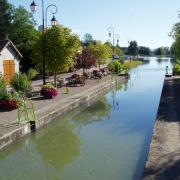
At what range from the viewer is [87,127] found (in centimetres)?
1925

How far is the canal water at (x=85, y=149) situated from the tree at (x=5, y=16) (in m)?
42.3

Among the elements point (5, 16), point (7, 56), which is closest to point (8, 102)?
point (7, 56)

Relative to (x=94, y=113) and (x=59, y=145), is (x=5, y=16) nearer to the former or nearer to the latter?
(x=94, y=113)

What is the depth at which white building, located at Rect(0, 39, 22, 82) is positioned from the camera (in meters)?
33.4

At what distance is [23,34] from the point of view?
59.8 metres

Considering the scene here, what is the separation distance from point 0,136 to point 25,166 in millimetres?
2138

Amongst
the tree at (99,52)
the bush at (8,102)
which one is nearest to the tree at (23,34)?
the tree at (99,52)

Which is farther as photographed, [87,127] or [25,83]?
[25,83]

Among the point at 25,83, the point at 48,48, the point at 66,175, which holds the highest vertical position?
the point at 48,48

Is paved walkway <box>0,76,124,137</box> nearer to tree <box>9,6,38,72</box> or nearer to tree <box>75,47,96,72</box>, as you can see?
tree <box>75,47,96,72</box>

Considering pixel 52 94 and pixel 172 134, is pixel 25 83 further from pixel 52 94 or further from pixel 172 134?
pixel 172 134

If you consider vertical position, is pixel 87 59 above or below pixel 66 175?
above

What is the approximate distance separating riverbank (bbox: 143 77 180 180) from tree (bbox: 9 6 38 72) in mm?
29841

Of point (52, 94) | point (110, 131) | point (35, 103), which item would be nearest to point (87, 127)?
point (110, 131)
